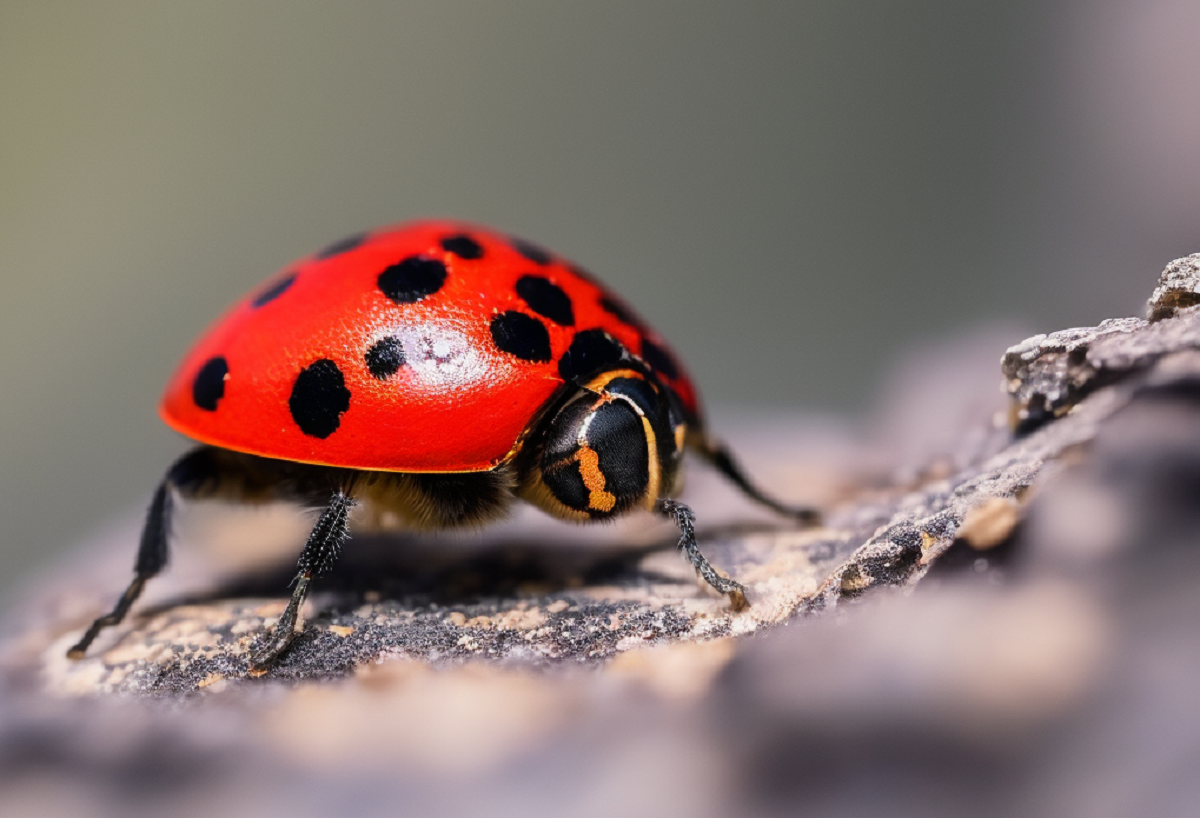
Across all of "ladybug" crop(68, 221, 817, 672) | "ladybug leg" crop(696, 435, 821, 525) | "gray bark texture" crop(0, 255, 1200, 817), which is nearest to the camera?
"gray bark texture" crop(0, 255, 1200, 817)

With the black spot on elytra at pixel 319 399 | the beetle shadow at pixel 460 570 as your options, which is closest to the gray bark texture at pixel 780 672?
the beetle shadow at pixel 460 570

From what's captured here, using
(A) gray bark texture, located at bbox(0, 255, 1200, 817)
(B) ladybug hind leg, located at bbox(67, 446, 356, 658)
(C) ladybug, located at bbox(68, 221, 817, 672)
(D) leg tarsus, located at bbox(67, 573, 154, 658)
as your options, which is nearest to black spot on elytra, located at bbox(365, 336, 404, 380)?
(C) ladybug, located at bbox(68, 221, 817, 672)

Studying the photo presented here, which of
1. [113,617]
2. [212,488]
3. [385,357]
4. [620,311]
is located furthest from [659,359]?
[113,617]

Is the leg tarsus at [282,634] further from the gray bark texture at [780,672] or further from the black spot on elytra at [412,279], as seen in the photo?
the black spot on elytra at [412,279]

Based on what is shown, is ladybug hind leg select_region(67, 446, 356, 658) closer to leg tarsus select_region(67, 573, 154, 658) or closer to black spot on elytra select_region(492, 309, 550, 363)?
leg tarsus select_region(67, 573, 154, 658)

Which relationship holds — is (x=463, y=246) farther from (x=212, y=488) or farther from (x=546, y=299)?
(x=212, y=488)
